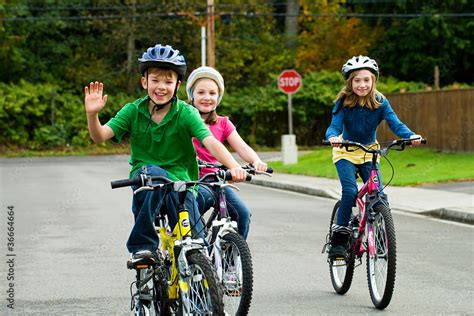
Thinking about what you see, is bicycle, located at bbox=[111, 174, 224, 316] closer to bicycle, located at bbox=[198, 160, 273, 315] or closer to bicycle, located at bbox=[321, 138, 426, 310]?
bicycle, located at bbox=[198, 160, 273, 315]

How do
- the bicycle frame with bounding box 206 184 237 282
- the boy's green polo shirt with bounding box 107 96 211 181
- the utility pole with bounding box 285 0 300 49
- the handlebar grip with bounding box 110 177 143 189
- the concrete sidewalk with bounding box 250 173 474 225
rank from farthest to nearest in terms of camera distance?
the utility pole with bounding box 285 0 300 49, the concrete sidewalk with bounding box 250 173 474 225, the bicycle frame with bounding box 206 184 237 282, the boy's green polo shirt with bounding box 107 96 211 181, the handlebar grip with bounding box 110 177 143 189

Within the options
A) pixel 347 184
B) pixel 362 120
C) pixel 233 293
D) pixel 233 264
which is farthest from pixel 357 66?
pixel 233 293

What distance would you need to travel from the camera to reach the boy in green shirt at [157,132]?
6.40 m

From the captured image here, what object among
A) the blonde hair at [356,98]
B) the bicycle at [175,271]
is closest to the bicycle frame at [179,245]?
the bicycle at [175,271]

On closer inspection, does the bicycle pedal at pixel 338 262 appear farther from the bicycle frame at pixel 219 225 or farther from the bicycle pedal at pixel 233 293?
the bicycle pedal at pixel 233 293

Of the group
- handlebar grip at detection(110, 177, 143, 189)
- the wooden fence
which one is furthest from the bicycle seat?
the wooden fence

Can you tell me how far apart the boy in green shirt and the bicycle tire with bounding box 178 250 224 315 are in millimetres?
431

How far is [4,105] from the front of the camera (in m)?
47.0

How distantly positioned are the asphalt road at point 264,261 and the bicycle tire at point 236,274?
4.60 feet

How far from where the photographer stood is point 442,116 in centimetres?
3020

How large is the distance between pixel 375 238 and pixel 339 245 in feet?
2.10

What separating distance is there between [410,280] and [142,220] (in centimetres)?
389

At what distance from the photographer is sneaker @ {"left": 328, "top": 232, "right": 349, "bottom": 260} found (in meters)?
8.89

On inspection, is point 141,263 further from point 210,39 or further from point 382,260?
point 210,39
